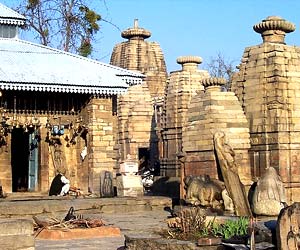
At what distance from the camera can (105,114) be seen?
66.8 ft

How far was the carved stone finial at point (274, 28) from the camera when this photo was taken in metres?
16.8

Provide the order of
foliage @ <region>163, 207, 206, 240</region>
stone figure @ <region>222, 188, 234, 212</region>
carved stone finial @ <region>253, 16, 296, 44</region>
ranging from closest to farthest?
foliage @ <region>163, 207, 206, 240</region>
stone figure @ <region>222, 188, 234, 212</region>
carved stone finial @ <region>253, 16, 296, 44</region>

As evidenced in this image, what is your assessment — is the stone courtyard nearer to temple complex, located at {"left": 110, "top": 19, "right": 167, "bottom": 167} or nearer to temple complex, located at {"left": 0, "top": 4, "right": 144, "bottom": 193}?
temple complex, located at {"left": 0, "top": 4, "right": 144, "bottom": 193}

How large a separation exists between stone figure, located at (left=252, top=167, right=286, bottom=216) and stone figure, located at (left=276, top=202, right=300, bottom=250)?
5229 mm

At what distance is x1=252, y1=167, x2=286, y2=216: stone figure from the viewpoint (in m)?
13.6

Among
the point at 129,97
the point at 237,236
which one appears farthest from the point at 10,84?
the point at 129,97

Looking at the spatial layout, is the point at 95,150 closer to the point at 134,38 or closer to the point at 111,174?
the point at 111,174

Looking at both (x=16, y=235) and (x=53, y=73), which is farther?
(x=53, y=73)

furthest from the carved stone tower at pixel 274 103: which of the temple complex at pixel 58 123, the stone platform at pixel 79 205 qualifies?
the temple complex at pixel 58 123

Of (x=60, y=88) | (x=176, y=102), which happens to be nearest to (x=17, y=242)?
(x=60, y=88)

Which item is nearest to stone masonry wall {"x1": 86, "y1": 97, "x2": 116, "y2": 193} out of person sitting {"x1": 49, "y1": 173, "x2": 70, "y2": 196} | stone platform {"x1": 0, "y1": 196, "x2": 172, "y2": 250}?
person sitting {"x1": 49, "y1": 173, "x2": 70, "y2": 196}

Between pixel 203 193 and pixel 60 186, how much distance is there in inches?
225

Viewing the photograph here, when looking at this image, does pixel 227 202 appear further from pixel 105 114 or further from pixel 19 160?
pixel 19 160

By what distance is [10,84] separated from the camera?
17922mm
